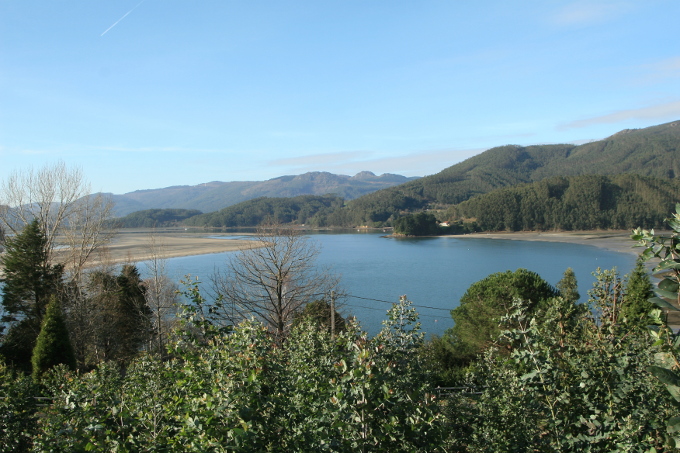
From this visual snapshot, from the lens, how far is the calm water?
26781 mm

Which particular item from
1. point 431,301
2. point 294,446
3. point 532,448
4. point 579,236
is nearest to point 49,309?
point 294,446

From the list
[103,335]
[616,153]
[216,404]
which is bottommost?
[103,335]

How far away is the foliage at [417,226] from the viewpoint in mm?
88938

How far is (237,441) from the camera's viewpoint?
2150 mm

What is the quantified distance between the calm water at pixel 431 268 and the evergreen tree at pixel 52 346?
9.98 m

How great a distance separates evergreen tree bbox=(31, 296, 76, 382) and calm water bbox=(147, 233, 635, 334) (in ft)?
32.8

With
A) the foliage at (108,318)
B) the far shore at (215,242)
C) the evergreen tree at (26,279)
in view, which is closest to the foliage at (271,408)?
the foliage at (108,318)

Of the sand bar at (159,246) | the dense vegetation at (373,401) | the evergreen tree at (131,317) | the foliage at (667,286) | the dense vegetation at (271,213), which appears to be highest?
the dense vegetation at (271,213)

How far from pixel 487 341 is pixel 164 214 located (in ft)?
508

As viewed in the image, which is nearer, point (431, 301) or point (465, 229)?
point (431, 301)

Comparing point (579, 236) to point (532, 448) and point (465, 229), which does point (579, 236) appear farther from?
point (532, 448)

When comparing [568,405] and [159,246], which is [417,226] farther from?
[568,405]

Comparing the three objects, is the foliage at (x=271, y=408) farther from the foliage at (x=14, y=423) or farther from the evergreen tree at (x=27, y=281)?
the evergreen tree at (x=27, y=281)

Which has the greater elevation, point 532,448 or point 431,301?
point 532,448
